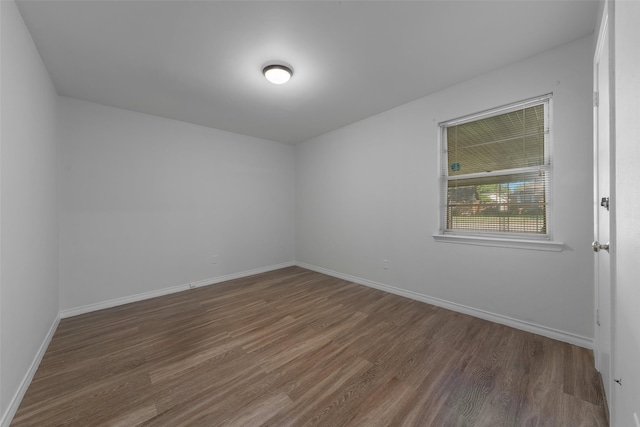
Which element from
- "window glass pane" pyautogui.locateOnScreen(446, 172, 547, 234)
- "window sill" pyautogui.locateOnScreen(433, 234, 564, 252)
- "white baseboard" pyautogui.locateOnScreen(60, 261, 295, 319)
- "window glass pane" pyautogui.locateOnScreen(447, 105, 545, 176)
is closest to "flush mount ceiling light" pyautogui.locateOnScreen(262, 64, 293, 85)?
"window glass pane" pyautogui.locateOnScreen(447, 105, 545, 176)

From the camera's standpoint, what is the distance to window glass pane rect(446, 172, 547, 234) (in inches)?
91.2

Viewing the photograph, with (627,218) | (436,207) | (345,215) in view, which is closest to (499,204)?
(436,207)

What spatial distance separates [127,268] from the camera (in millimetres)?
3223

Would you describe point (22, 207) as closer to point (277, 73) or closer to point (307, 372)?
point (277, 73)

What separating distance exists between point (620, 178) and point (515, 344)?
180 cm

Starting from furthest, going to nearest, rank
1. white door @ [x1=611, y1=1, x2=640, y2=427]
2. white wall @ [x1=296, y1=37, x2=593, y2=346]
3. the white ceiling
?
white wall @ [x1=296, y1=37, x2=593, y2=346], the white ceiling, white door @ [x1=611, y1=1, x2=640, y2=427]

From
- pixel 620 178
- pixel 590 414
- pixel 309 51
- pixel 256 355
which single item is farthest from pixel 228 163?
pixel 590 414

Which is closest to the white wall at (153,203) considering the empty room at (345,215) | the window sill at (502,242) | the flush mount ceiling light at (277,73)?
the empty room at (345,215)

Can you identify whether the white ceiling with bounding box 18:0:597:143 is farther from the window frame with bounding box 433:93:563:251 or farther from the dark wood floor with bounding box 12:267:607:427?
the dark wood floor with bounding box 12:267:607:427

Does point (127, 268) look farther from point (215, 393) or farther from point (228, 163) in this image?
point (215, 393)

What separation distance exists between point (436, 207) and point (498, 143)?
93cm

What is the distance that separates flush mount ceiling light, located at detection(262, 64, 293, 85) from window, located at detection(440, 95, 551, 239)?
1972 mm

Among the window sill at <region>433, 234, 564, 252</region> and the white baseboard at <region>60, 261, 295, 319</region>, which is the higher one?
the window sill at <region>433, 234, 564, 252</region>

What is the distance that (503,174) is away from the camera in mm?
2506
